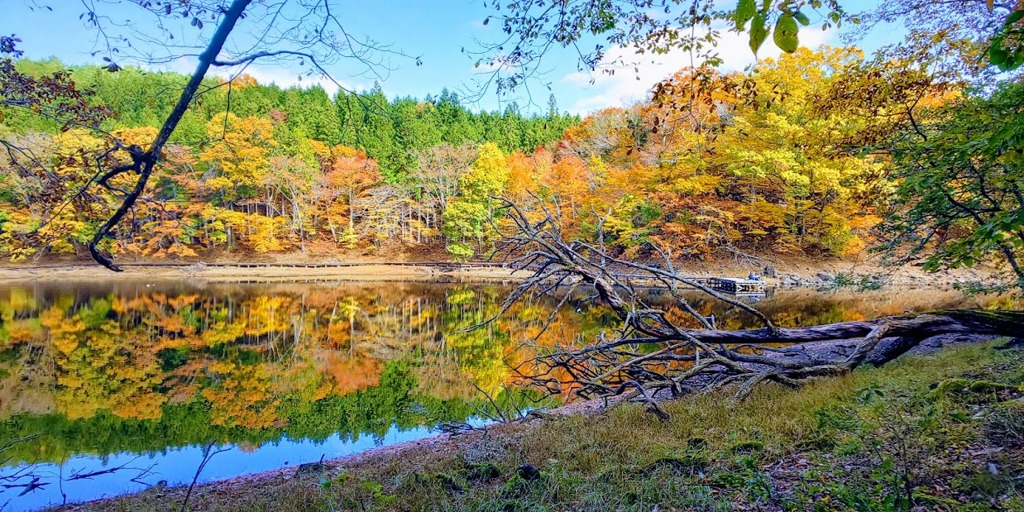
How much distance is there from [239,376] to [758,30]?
43.9 ft

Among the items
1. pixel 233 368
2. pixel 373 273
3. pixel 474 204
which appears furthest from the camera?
pixel 474 204

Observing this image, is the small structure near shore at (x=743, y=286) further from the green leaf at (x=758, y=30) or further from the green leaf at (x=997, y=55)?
the green leaf at (x=758, y=30)

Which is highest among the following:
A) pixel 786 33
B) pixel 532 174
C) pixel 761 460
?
pixel 532 174

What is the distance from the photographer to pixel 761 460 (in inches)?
130

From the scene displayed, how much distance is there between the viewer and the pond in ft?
24.9

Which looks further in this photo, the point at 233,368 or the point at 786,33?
the point at 233,368

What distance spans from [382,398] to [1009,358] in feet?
31.6

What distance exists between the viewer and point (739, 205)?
2733 cm

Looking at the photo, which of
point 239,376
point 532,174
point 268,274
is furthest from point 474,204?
point 239,376

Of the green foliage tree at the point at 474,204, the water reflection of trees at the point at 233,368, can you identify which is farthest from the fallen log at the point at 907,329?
the green foliage tree at the point at 474,204

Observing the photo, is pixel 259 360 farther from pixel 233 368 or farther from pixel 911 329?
pixel 911 329

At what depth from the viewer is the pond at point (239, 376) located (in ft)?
24.9

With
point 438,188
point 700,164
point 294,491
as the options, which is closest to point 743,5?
A: point 294,491

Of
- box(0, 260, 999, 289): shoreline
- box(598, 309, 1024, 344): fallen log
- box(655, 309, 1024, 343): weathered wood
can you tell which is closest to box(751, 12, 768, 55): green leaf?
box(598, 309, 1024, 344): fallen log
